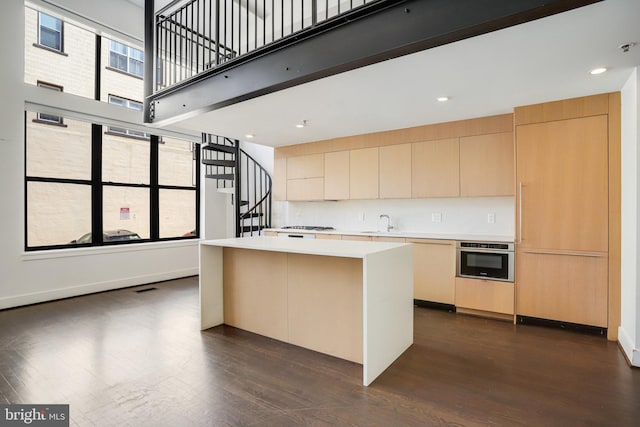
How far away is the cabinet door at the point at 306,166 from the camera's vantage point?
5547mm

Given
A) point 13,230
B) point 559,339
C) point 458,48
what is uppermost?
point 458,48

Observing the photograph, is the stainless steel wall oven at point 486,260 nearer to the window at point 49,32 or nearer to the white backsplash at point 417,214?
the white backsplash at point 417,214

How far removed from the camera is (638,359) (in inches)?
100

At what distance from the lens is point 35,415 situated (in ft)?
6.40

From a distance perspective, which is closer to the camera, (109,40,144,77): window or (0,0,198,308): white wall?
(0,0,198,308): white wall

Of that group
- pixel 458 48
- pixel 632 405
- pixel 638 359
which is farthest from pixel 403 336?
pixel 458 48

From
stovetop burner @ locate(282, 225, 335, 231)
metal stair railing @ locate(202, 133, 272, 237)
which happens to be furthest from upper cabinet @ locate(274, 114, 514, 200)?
metal stair railing @ locate(202, 133, 272, 237)

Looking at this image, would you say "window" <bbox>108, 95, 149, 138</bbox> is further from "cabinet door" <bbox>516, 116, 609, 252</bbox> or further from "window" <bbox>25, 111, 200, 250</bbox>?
"cabinet door" <bbox>516, 116, 609, 252</bbox>

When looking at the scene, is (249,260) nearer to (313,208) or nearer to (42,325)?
(42,325)

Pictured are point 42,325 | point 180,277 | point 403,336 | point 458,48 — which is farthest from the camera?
point 180,277

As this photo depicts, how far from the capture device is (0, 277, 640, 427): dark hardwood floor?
75.9 inches

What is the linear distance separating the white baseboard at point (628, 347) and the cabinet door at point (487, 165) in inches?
67.6

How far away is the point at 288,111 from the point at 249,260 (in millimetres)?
1872

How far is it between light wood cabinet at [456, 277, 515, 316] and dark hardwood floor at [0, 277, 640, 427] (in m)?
0.23
